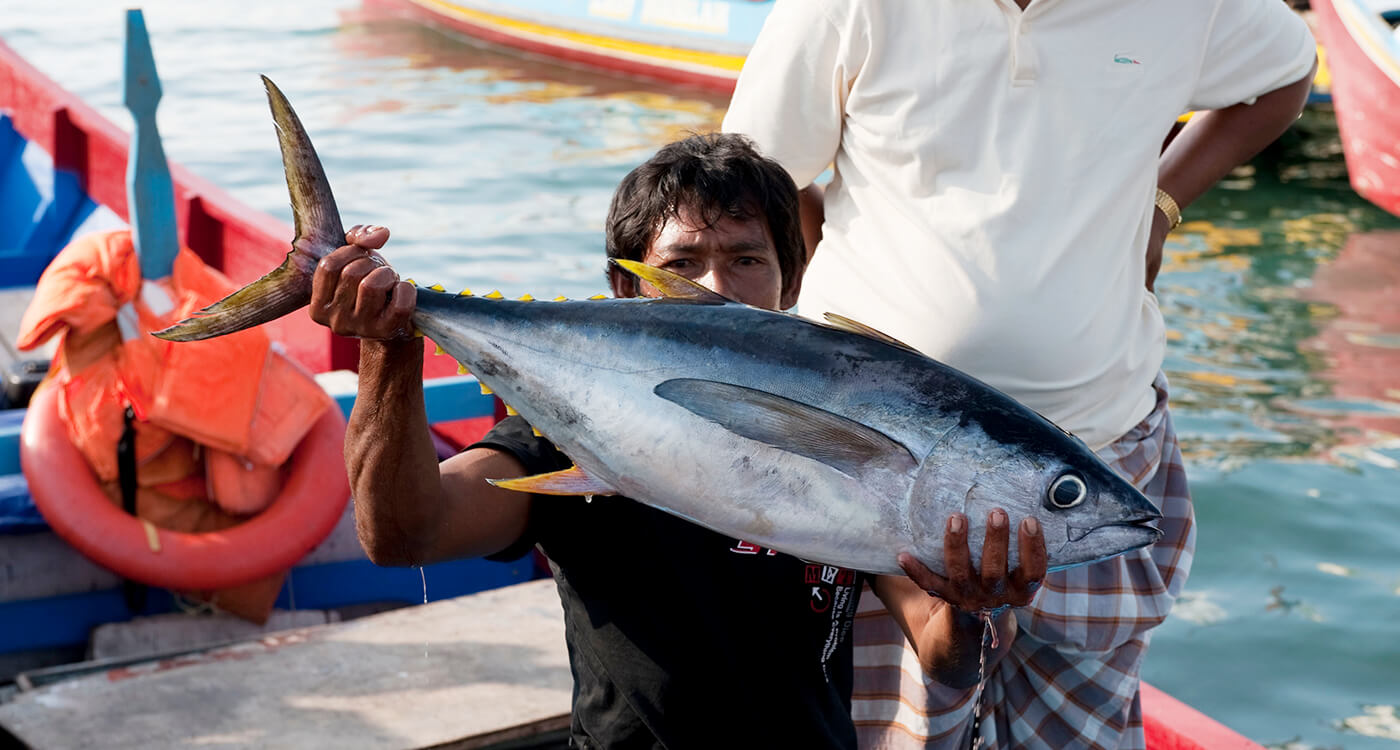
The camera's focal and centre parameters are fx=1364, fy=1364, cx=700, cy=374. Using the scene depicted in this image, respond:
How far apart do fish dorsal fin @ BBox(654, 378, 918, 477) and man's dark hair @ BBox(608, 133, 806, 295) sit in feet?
1.94

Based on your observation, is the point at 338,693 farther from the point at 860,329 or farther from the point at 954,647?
the point at 860,329

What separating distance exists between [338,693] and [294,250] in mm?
1854

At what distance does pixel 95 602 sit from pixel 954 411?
3506 millimetres

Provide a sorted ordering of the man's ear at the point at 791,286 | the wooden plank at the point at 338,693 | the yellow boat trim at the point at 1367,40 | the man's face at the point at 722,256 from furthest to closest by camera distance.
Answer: the yellow boat trim at the point at 1367,40, the wooden plank at the point at 338,693, the man's ear at the point at 791,286, the man's face at the point at 722,256

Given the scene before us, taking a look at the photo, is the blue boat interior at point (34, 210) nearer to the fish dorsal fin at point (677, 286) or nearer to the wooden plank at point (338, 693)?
the wooden plank at point (338, 693)

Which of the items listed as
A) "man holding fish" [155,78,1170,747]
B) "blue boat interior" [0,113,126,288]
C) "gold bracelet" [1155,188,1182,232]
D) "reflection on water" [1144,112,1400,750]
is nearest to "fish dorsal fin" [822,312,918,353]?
"man holding fish" [155,78,1170,747]

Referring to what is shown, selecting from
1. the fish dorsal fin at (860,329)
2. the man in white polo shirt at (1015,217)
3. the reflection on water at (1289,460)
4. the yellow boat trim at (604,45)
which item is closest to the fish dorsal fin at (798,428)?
the fish dorsal fin at (860,329)

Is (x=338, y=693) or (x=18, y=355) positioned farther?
(x=18, y=355)

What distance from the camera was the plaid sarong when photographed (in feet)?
8.21

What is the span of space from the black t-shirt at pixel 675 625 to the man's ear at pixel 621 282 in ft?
0.86

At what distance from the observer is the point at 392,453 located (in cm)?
179

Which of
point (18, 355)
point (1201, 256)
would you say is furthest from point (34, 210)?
point (1201, 256)

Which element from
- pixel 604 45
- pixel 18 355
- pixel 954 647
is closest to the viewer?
pixel 954 647

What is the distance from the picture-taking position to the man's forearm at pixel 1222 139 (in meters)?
2.87
